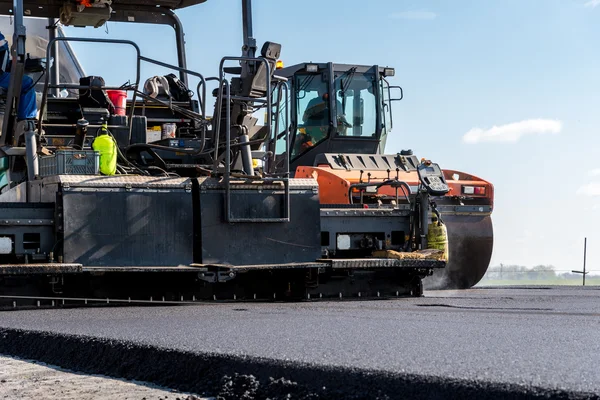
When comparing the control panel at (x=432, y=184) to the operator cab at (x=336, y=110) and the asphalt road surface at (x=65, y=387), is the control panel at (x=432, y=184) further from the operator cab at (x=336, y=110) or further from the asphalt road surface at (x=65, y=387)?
the asphalt road surface at (x=65, y=387)

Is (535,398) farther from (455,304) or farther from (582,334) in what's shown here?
(455,304)

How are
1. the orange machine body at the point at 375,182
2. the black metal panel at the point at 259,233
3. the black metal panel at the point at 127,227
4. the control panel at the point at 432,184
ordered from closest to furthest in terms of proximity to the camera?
the black metal panel at the point at 127,227 → the black metal panel at the point at 259,233 → the control panel at the point at 432,184 → the orange machine body at the point at 375,182

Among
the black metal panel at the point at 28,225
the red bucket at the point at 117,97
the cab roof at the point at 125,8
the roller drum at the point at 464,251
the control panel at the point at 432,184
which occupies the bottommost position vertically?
the roller drum at the point at 464,251

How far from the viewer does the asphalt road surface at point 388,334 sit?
3416 millimetres

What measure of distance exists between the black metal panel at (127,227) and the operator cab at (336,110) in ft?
17.9

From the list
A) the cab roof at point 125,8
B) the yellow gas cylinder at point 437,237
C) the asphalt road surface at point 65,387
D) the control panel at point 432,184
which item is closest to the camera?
the asphalt road surface at point 65,387

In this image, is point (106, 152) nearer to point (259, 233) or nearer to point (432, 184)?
point (259, 233)

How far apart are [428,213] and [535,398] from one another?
20.3 feet

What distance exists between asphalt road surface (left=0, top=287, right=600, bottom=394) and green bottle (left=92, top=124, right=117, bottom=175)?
1.42 m

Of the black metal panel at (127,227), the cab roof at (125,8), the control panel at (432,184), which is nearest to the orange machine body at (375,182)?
the control panel at (432,184)

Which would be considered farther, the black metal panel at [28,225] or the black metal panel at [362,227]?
the black metal panel at [362,227]

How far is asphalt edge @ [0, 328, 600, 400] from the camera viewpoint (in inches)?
120

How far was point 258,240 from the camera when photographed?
8.18 m

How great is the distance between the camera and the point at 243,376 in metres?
3.65
